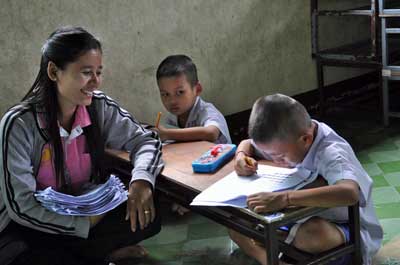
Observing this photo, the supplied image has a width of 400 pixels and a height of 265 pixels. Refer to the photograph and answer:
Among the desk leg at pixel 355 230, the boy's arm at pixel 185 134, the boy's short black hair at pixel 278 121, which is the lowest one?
the desk leg at pixel 355 230

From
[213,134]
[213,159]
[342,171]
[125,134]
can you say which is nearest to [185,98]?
[213,134]

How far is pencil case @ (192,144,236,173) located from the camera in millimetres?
2232

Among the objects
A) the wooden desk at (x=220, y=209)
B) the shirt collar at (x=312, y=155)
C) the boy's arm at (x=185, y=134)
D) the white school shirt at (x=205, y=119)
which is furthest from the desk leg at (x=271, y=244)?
the white school shirt at (x=205, y=119)

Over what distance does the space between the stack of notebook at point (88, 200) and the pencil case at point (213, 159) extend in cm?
31

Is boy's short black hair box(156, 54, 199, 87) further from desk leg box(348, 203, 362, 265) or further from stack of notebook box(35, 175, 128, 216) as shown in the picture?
desk leg box(348, 203, 362, 265)

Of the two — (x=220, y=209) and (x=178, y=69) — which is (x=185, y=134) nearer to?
(x=178, y=69)

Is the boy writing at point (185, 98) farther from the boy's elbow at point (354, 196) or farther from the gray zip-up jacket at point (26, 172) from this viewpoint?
the boy's elbow at point (354, 196)

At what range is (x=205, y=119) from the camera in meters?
3.03

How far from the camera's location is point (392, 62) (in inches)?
188

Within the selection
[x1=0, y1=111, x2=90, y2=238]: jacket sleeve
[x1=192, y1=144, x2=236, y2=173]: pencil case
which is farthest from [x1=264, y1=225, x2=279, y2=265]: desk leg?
[x1=0, y1=111, x2=90, y2=238]: jacket sleeve

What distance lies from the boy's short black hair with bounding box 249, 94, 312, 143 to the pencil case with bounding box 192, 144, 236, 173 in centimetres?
31

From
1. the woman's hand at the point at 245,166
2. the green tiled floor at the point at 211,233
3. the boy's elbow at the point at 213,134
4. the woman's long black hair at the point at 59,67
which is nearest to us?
the woman's hand at the point at 245,166

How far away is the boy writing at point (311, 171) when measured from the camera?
1.83 m

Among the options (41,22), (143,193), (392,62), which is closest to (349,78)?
(392,62)
